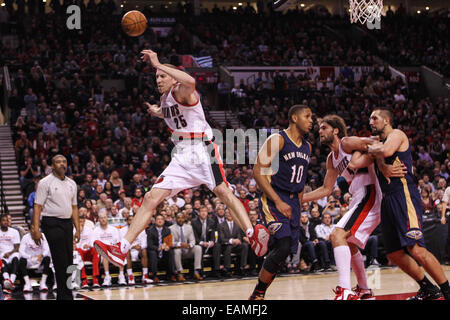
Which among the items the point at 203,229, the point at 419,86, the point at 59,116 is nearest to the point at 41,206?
the point at 203,229

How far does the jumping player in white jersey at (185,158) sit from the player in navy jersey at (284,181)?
259 mm

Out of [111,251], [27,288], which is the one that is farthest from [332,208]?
[111,251]

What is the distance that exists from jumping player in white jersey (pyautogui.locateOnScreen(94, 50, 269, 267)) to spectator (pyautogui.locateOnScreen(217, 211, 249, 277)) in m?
5.49

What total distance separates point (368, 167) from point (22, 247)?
21.5 feet

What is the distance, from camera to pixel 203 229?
38.2 feet

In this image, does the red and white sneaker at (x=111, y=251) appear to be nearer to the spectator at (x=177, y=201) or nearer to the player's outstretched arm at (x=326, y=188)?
the player's outstretched arm at (x=326, y=188)

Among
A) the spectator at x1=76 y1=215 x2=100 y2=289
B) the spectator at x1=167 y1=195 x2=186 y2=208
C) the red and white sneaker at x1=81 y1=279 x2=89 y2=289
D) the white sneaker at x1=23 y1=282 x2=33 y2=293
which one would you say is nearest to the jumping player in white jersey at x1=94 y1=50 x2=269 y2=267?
the red and white sneaker at x1=81 y1=279 x2=89 y2=289

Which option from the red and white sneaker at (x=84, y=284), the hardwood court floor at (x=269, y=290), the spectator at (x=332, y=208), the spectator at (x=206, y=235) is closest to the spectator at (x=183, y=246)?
the spectator at (x=206, y=235)

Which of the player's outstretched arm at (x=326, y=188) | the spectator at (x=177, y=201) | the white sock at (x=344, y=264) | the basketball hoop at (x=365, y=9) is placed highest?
the basketball hoop at (x=365, y=9)

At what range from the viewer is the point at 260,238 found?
5785 millimetres

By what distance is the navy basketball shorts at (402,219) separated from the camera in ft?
18.9

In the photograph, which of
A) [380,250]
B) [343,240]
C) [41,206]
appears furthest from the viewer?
[380,250]

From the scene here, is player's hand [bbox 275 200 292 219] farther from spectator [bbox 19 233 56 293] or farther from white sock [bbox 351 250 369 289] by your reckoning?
spectator [bbox 19 233 56 293]
